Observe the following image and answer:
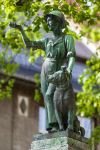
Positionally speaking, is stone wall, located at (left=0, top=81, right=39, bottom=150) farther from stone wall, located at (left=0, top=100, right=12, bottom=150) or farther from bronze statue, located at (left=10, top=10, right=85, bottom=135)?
bronze statue, located at (left=10, top=10, right=85, bottom=135)

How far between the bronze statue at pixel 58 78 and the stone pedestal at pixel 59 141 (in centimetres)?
18

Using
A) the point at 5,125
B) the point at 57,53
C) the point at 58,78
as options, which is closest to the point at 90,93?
the point at 5,125

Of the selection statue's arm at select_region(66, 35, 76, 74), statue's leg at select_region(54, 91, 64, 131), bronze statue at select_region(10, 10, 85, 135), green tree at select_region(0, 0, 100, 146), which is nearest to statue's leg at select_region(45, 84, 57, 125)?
bronze statue at select_region(10, 10, 85, 135)

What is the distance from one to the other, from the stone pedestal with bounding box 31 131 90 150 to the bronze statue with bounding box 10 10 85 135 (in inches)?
7.0

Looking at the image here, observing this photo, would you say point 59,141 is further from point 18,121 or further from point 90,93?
point 18,121

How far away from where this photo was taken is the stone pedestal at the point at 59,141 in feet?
40.7

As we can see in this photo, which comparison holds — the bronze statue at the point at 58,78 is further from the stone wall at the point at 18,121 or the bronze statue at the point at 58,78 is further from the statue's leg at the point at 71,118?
the stone wall at the point at 18,121

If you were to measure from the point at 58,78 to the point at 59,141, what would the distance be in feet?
3.95

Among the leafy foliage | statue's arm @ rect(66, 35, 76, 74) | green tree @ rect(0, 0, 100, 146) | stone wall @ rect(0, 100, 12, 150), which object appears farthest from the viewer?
stone wall @ rect(0, 100, 12, 150)

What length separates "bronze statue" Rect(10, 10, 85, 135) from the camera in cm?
1268

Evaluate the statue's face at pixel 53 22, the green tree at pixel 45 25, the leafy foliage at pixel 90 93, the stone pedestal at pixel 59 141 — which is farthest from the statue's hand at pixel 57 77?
the leafy foliage at pixel 90 93

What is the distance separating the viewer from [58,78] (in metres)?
12.6

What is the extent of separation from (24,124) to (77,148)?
17.5 m

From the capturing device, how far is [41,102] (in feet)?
101
